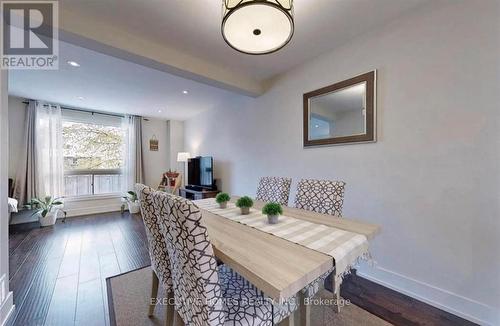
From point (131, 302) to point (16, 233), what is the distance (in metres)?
3.38

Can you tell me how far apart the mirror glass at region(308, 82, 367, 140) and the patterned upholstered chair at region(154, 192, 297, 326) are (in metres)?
1.77

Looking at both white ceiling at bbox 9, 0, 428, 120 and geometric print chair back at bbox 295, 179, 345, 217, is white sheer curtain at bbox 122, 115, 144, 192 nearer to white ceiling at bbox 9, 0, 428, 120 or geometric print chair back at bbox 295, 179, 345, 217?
white ceiling at bbox 9, 0, 428, 120

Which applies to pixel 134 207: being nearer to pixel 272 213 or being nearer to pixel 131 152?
pixel 131 152

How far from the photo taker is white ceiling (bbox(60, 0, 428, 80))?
5.44ft

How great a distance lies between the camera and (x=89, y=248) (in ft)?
9.20

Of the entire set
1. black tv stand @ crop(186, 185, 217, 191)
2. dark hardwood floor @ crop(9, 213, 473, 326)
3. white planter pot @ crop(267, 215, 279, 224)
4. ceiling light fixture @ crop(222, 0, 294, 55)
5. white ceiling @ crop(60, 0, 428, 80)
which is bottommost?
dark hardwood floor @ crop(9, 213, 473, 326)

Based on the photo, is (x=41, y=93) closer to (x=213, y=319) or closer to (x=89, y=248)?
(x=89, y=248)

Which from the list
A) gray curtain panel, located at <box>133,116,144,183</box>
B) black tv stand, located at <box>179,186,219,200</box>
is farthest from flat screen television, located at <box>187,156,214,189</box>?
gray curtain panel, located at <box>133,116,144,183</box>

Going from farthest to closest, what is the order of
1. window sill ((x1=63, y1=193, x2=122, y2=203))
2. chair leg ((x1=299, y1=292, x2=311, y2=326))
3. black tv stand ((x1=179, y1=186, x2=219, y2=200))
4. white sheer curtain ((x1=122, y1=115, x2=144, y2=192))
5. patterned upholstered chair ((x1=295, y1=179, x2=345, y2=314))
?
white sheer curtain ((x1=122, y1=115, x2=144, y2=192))
window sill ((x1=63, y1=193, x2=122, y2=203))
black tv stand ((x1=179, y1=186, x2=219, y2=200))
patterned upholstered chair ((x1=295, y1=179, x2=345, y2=314))
chair leg ((x1=299, y1=292, x2=311, y2=326))

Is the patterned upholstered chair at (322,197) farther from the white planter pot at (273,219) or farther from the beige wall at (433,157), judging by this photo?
the white planter pot at (273,219)

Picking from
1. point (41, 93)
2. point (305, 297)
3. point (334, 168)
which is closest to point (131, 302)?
point (305, 297)

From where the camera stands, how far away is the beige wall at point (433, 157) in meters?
1.45

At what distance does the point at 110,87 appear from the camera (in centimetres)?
334

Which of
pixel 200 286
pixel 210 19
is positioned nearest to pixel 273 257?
pixel 200 286
